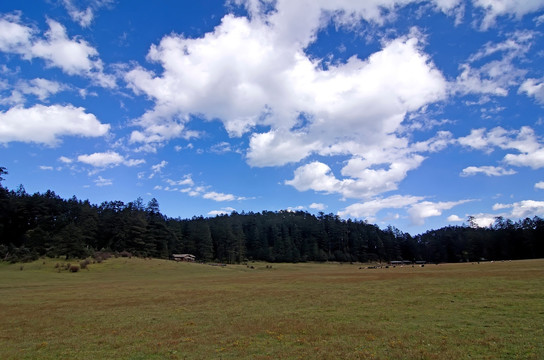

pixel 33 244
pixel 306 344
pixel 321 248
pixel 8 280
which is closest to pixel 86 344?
pixel 306 344

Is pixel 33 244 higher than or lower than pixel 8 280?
higher

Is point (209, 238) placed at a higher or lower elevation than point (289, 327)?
higher

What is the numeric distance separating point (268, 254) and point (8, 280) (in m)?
108

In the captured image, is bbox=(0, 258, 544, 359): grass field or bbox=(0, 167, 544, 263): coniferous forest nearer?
bbox=(0, 258, 544, 359): grass field

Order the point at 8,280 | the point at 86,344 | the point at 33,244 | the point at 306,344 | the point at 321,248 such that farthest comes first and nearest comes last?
the point at 321,248 → the point at 33,244 → the point at 8,280 → the point at 86,344 → the point at 306,344

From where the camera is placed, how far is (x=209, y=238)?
129 meters

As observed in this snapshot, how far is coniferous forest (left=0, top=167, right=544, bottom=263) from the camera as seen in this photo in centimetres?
9625

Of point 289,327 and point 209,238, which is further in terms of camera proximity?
point 209,238

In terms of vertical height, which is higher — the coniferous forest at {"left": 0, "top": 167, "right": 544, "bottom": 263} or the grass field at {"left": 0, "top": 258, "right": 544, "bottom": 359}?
the coniferous forest at {"left": 0, "top": 167, "right": 544, "bottom": 263}

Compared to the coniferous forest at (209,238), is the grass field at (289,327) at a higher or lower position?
lower

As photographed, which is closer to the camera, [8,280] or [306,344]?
[306,344]

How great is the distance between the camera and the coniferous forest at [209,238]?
96.2m

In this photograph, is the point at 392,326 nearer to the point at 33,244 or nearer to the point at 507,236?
the point at 33,244

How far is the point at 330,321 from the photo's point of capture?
56.5 feet
